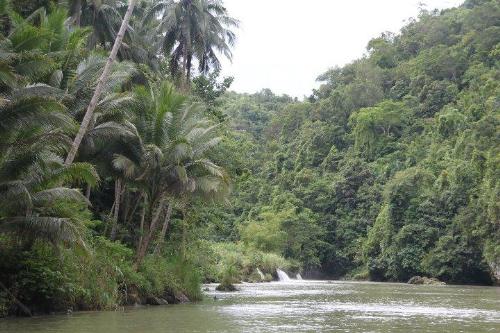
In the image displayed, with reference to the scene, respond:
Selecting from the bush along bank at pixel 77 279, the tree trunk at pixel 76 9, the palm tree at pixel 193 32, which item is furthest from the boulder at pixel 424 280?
the tree trunk at pixel 76 9

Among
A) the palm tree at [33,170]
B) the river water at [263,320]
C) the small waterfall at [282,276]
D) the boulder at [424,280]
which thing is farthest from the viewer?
the small waterfall at [282,276]

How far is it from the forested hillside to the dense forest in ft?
0.74

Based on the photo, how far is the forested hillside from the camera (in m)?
55.6

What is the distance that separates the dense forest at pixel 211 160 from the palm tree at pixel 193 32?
0.11 metres

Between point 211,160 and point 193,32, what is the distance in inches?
333

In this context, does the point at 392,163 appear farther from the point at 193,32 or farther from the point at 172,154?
the point at 172,154

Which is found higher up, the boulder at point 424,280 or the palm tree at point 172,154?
the palm tree at point 172,154

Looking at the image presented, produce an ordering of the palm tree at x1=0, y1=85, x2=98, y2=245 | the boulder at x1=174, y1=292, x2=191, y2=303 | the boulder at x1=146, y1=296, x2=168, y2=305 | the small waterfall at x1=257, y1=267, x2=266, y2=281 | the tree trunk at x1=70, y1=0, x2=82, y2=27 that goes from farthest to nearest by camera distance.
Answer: the small waterfall at x1=257, y1=267, x2=266, y2=281 → the tree trunk at x1=70, y1=0, x2=82, y2=27 → the boulder at x1=174, y1=292, x2=191, y2=303 → the boulder at x1=146, y1=296, x2=168, y2=305 → the palm tree at x1=0, y1=85, x2=98, y2=245

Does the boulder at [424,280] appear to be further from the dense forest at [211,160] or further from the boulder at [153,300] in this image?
the boulder at [153,300]

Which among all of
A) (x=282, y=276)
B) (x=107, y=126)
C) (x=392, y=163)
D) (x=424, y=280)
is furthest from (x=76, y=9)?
(x=392, y=163)

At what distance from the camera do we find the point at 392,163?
78.5m

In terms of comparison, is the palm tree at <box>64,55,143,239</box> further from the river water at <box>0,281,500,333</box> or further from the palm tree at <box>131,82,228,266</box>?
the river water at <box>0,281,500,333</box>

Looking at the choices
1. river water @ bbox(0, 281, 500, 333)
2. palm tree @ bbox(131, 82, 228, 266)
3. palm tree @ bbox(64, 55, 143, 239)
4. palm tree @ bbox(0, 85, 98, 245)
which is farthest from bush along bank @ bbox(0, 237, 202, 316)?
palm tree @ bbox(64, 55, 143, 239)

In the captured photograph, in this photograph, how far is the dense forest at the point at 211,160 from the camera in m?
16.2
